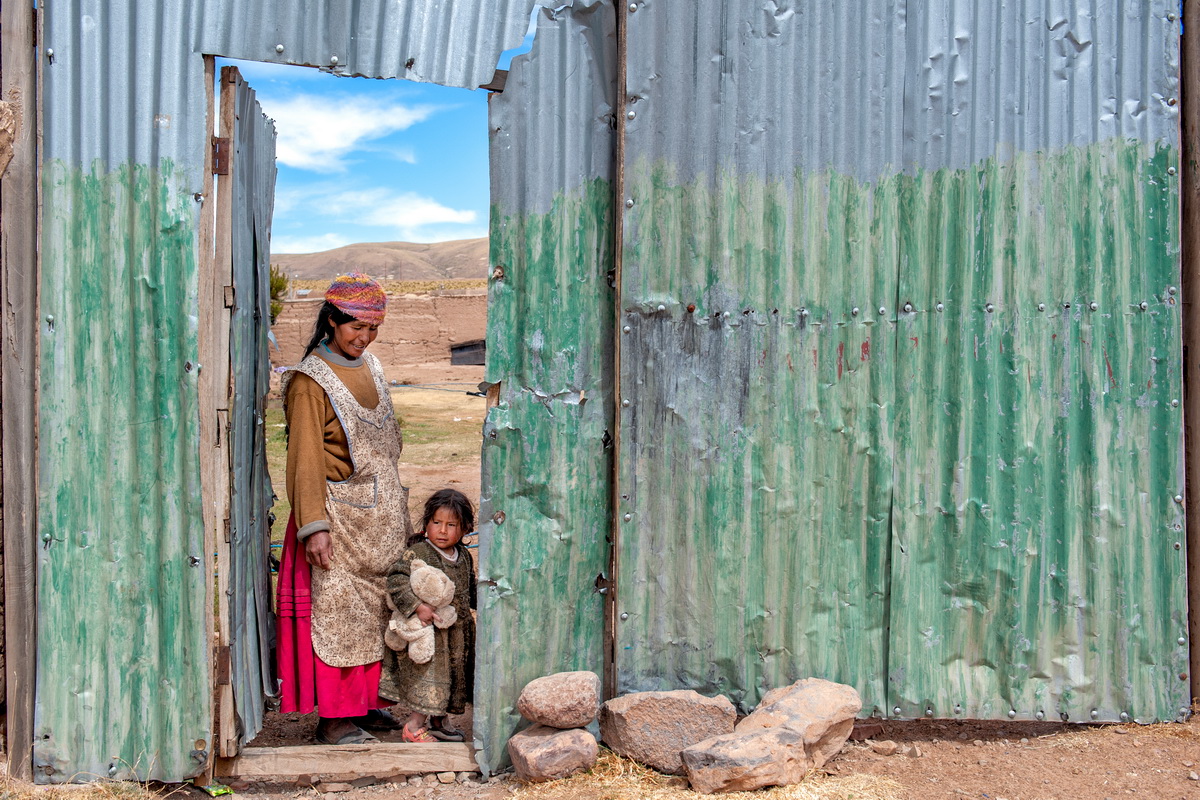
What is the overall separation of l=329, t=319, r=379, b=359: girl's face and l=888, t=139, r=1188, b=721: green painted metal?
74.6 inches

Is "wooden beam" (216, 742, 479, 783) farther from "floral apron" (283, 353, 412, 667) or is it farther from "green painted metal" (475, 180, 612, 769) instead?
"floral apron" (283, 353, 412, 667)

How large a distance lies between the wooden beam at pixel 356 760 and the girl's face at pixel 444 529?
27.7 inches

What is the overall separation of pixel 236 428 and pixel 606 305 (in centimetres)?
130

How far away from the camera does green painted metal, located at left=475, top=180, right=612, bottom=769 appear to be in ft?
9.87

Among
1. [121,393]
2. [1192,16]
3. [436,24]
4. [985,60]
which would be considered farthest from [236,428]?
[1192,16]

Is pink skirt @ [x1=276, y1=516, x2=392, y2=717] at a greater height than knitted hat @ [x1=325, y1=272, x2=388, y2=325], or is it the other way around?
knitted hat @ [x1=325, y1=272, x2=388, y2=325]

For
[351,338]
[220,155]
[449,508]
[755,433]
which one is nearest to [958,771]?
[755,433]

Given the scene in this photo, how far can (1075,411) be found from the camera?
3107 millimetres

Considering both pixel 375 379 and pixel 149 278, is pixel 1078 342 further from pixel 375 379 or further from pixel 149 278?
pixel 149 278

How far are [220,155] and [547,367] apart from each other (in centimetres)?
122

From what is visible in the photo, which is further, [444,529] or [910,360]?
[444,529]

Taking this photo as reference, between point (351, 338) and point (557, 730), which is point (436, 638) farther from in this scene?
point (351, 338)

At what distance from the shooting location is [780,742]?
2.81 metres

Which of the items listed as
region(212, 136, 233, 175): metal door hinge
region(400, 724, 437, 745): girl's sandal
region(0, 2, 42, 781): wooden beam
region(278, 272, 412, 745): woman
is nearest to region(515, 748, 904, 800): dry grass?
region(400, 724, 437, 745): girl's sandal
